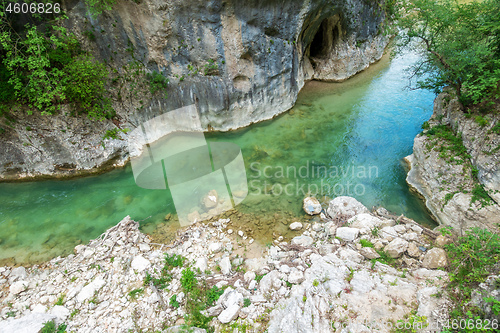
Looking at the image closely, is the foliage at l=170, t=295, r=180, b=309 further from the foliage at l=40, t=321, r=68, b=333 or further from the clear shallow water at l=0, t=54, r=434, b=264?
the clear shallow water at l=0, t=54, r=434, b=264

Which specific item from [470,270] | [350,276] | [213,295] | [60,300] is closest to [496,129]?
[470,270]

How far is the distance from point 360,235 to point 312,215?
2.06 metres

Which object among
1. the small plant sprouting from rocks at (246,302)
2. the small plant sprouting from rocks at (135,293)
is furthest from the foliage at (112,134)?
the small plant sprouting from rocks at (246,302)

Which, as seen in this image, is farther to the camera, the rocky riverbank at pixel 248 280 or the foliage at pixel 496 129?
the foliage at pixel 496 129

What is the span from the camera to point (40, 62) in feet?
31.3

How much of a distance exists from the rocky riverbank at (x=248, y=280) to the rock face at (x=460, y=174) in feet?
5.68

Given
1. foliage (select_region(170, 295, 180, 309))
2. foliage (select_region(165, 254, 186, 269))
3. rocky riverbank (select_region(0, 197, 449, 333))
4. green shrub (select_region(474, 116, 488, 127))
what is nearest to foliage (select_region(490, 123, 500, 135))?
green shrub (select_region(474, 116, 488, 127))

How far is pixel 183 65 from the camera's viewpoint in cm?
1262

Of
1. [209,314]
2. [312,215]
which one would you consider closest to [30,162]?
[209,314]

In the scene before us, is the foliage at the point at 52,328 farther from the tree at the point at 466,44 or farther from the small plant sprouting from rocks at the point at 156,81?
the tree at the point at 466,44

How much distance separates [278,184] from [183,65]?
7.73 m

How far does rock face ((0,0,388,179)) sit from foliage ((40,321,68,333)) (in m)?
7.41

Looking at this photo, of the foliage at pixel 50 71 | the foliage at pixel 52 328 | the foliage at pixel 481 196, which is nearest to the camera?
the foliage at pixel 52 328

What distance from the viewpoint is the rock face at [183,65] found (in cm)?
1108
